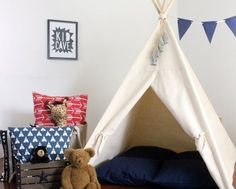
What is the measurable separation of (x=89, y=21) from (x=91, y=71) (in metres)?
0.40

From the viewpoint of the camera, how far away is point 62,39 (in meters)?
2.71

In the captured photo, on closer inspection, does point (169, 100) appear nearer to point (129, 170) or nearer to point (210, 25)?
point (129, 170)

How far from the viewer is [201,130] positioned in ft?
5.52

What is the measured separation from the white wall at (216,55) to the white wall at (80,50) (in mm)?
401

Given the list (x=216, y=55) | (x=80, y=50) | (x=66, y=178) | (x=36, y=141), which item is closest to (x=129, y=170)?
(x=66, y=178)

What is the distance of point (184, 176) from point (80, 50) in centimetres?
143

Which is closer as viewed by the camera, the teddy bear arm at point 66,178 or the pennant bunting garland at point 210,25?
Result: the teddy bear arm at point 66,178

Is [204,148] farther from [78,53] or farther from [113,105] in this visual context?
[78,53]

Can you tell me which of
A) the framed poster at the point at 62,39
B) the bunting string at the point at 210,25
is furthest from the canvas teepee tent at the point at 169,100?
the framed poster at the point at 62,39

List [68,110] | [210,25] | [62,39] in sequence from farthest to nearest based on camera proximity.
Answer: [62,39] → [210,25] → [68,110]

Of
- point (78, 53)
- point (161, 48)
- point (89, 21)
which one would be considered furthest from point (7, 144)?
point (89, 21)

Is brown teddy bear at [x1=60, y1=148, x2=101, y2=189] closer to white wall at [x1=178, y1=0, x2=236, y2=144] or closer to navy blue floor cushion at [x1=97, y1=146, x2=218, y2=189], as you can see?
navy blue floor cushion at [x1=97, y1=146, x2=218, y2=189]

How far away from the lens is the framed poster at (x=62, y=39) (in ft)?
8.73

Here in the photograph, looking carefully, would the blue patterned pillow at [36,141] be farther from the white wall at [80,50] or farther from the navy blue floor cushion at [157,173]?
the white wall at [80,50]
